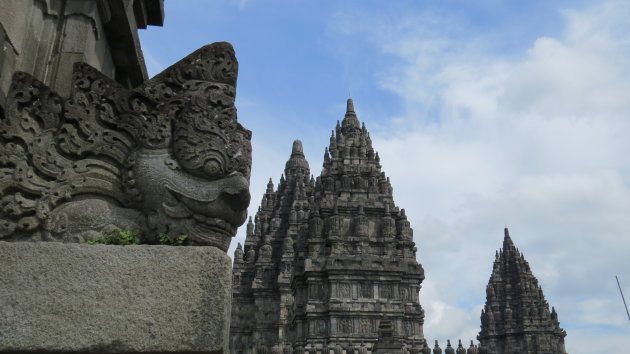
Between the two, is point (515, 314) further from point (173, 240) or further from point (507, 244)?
point (173, 240)

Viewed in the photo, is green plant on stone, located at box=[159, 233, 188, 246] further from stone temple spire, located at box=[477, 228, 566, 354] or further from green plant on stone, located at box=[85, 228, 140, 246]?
stone temple spire, located at box=[477, 228, 566, 354]

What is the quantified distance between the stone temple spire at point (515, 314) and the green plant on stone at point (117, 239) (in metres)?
49.8

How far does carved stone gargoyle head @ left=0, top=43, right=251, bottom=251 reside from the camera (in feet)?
9.97

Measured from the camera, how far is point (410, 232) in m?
41.2

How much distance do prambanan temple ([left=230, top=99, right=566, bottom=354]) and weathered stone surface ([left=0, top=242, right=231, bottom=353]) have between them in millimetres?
27093

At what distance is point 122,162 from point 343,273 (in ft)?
112

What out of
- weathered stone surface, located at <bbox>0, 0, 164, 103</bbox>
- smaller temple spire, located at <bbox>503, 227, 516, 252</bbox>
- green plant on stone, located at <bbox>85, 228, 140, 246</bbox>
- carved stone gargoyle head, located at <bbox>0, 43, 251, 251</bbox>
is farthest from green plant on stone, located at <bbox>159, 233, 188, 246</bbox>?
smaller temple spire, located at <bbox>503, 227, 516, 252</bbox>

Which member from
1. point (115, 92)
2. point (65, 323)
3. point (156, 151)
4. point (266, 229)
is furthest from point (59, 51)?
point (266, 229)

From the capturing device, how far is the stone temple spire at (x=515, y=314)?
52.2 meters

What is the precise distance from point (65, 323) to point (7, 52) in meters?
1.62

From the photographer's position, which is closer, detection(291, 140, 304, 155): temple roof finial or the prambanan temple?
the prambanan temple

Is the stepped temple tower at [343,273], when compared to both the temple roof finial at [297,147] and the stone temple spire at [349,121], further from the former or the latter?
the temple roof finial at [297,147]

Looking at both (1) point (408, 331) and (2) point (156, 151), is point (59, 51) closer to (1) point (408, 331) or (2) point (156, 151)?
(2) point (156, 151)

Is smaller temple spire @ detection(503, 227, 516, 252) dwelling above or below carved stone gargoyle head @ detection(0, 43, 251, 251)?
above
